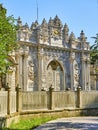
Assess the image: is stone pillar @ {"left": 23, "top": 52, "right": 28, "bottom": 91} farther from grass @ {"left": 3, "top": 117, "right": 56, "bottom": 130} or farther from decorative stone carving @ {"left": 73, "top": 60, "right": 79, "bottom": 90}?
grass @ {"left": 3, "top": 117, "right": 56, "bottom": 130}

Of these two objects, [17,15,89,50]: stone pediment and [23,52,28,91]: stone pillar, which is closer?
[23,52,28,91]: stone pillar

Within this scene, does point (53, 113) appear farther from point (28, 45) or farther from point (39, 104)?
point (28, 45)

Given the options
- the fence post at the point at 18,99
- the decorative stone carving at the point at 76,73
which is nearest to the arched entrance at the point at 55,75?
the decorative stone carving at the point at 76,73

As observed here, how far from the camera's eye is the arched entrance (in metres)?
28.0

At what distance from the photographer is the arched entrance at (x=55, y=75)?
2802 cm

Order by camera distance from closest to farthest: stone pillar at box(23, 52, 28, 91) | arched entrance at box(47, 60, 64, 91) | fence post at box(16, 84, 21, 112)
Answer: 1. fence post at box(16, 84, 21, 112)
2. stone pillar at box(23, 52, 28, 91)
3. arched entrance at box(47, 60, 64, 91)

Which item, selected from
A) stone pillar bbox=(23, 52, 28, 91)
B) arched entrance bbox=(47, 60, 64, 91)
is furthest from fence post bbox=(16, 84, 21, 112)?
arched entrance bbox=(47, 60, 64, 91)

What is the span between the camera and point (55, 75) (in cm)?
2848

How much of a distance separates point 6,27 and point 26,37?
11.3 metres

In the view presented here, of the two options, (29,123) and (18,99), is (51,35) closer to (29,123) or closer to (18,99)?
(18,99)

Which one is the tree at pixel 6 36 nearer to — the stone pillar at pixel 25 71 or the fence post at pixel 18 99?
the fence post at pixel 18 99

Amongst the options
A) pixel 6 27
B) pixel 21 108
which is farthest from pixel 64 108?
pixel 6 27

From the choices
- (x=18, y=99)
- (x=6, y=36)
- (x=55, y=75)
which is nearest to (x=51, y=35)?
(x=55, y=75)

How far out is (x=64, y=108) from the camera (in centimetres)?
1925
